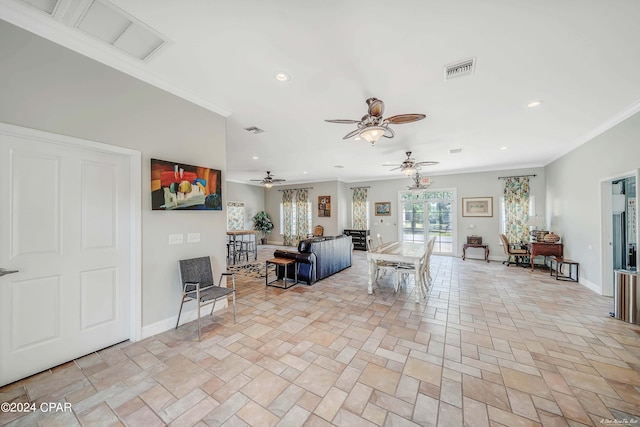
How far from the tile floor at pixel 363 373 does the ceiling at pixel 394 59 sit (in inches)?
113

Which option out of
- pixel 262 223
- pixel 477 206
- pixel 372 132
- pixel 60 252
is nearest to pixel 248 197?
pixel 262 223

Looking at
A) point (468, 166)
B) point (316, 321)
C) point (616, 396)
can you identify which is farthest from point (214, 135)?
point (468, 166)

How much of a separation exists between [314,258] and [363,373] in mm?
2830

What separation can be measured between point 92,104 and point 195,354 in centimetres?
261

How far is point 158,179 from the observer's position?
8.63 feet

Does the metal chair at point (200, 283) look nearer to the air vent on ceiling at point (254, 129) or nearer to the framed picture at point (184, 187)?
the framed picture at point (184, 187)

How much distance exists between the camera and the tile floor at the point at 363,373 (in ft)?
5.32

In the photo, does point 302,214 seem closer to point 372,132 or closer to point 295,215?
point 295,215

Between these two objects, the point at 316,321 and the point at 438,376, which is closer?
the point at 438,376

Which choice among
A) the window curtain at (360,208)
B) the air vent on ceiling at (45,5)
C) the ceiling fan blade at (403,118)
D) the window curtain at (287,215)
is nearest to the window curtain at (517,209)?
the window curtain at (360,208)

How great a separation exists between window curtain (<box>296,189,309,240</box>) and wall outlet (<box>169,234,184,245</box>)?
7229 millimetres

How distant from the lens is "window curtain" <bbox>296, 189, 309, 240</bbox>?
33.2 feet

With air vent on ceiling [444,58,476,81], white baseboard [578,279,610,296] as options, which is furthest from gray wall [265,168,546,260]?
air vent on ceiling [444,58,476,81]

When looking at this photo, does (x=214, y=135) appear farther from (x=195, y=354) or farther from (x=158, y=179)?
(x=195, y=354)
